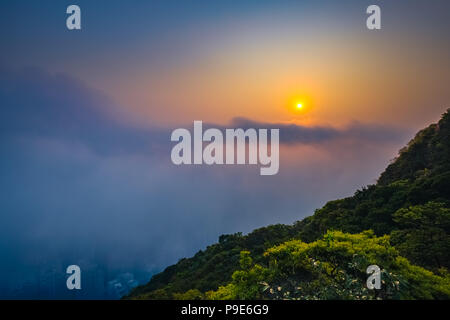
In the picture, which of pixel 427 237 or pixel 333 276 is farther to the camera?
pixel 427 237

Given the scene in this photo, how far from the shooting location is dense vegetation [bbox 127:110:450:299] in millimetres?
6938

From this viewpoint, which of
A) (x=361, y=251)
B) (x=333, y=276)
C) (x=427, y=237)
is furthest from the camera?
(x=427, y=237)

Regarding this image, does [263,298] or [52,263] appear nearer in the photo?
[263,298]

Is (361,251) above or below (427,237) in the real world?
above

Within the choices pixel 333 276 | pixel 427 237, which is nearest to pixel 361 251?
pixel 333 276

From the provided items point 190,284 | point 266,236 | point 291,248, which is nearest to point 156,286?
point 190,284

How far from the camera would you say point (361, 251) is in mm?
7883

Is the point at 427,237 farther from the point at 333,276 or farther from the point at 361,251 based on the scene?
the point at 333,276

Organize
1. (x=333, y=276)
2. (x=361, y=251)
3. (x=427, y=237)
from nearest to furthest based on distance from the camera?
(x=333, y=276) → (x=361, y=251) → (x=427, y=237)

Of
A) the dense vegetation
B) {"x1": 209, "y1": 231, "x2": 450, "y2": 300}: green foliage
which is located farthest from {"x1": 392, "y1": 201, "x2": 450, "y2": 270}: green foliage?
{"x1": 209, "y1": 231, "x2": 450, "y2": 300}: green foliage

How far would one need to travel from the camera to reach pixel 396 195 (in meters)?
16.2

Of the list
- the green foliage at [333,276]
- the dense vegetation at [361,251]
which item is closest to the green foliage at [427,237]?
the dense vegetation at [361,251]

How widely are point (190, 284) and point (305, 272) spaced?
34.7 ft
